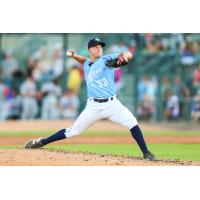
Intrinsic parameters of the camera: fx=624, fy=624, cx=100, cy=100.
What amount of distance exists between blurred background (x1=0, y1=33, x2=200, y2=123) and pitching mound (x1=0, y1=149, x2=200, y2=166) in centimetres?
340

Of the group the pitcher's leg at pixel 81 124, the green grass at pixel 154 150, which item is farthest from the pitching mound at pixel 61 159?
the green grass at pixel 154 150

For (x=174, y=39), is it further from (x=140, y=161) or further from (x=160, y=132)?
(x=140, y=161)

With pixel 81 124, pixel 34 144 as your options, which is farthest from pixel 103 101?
pixel 34 144

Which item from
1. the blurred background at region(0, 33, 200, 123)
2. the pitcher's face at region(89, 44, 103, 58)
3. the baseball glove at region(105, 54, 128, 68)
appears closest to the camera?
the baseball glove at region(105, 54, 128, 68)

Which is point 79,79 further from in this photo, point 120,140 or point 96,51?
point 96,51

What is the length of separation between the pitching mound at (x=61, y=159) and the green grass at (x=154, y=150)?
0.26 m

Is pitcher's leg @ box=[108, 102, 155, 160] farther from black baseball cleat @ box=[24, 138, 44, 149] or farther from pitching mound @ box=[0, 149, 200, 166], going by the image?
black baseball cleat @ box=[24, 138, 44, 149]

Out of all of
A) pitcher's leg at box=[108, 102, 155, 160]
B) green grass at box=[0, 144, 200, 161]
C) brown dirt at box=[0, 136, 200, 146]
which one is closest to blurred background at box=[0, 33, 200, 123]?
brown dirt at box=[0, 136, 200, 146]

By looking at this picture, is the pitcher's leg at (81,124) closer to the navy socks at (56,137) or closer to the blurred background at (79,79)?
the navy socks at (56,137)

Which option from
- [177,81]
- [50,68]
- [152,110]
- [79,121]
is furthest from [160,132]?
[79,121]

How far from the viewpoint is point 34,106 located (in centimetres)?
A: 934

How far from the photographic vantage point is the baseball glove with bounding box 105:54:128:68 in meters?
5.18

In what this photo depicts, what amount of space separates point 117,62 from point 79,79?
4115 millimetres

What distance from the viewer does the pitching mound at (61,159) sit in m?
5.35
